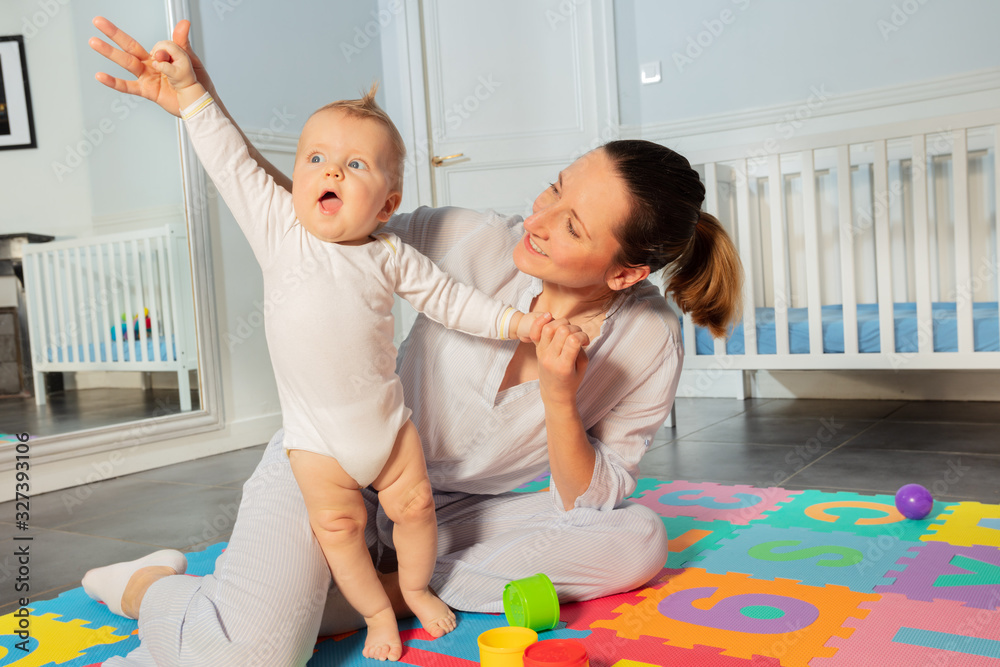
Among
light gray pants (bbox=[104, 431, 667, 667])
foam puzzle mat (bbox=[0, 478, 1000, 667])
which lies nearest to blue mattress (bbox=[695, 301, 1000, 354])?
foam puzzle mat (bbox=[0, 478, 1000, 667])

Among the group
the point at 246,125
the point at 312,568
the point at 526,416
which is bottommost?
the point at 312,568

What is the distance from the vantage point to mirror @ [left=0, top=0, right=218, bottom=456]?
7.55 feet

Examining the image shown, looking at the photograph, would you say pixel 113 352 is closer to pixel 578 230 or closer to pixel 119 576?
pixel 119 576

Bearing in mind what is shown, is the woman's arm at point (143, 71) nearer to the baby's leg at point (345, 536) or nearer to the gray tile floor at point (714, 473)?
the baby's leg at point (345, 536)

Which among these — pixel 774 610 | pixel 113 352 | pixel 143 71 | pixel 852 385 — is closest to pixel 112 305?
pixel 113 352

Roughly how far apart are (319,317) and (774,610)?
0.76 metres

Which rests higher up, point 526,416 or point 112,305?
point 112,305

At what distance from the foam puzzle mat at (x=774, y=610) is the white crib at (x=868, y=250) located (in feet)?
3.26

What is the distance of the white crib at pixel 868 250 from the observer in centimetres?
242

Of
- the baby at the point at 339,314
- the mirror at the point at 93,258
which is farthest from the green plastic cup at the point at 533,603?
the mirror at the point at 93,258

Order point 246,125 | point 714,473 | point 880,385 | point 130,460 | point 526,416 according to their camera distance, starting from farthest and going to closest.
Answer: point 880,385, point 246,125, point 130,460, point 714,473, point 526,416

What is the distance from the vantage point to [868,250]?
3.34 metres

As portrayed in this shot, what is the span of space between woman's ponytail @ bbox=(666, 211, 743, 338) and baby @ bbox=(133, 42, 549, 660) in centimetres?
36

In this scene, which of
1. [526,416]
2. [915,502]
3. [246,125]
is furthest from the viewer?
[246,125]
